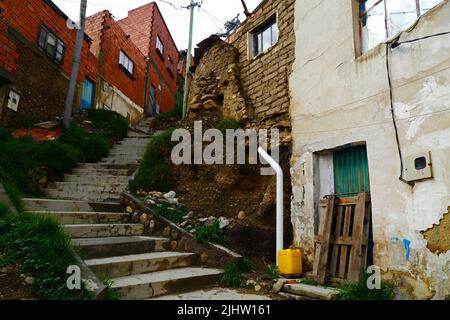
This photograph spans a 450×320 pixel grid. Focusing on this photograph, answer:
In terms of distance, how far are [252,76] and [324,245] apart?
167 inches

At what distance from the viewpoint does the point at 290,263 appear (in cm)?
433

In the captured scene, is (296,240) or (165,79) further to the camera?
(165,79)

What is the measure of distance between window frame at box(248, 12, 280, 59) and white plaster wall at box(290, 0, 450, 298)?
124cm

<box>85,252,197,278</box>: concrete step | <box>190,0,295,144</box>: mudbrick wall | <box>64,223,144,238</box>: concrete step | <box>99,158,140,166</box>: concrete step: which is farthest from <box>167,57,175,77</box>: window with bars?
<box>85,252,197,278</box>: concrete step

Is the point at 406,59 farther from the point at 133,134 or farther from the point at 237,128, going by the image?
the point at 133,134

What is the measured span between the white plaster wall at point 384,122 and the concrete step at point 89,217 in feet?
10.1

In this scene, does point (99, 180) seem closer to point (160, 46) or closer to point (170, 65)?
point (160, 46)

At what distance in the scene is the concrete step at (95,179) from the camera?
21.4 feet

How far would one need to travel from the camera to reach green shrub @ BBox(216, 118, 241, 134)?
645 centimetres

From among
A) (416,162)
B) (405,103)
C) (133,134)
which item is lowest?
(416,162)

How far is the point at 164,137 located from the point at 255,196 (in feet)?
8.10

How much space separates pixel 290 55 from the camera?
593cm

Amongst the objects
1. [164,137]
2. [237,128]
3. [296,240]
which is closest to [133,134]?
[164,137]
